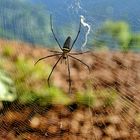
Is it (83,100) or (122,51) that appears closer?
(83,100)

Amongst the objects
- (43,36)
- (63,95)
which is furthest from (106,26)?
(63,95)

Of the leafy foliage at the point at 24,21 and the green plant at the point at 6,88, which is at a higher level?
the leafy foliage at the point at 24,21

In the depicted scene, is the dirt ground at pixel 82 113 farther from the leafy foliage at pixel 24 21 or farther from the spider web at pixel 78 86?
the leafy foliage at pixel 24 21

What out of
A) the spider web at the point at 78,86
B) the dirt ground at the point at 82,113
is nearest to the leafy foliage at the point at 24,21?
the spider web at the point at 78,86

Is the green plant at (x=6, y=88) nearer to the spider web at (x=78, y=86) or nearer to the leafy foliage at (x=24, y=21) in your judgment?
the spider web at (x=78, y=86)

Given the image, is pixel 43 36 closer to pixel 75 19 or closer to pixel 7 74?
pixel 7 74

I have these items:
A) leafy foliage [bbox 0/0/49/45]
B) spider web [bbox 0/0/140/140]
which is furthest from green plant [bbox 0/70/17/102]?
leafy foliage [bbox 0/0/49/45]

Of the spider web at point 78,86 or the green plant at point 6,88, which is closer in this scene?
the spider web at point 78,86
